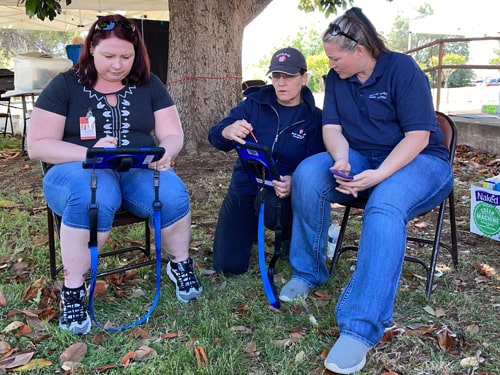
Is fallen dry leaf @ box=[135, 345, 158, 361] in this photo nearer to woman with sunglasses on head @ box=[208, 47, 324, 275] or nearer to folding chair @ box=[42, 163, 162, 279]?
folding chair @ box=[42, 163, 162, 279]

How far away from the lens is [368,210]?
7.11 ft

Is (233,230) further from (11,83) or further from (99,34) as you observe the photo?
(11,83)

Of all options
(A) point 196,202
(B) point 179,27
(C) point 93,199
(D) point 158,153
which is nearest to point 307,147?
(D) point 158,153

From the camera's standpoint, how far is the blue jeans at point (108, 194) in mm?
2285

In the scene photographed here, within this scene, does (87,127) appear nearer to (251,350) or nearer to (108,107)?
(108,107)

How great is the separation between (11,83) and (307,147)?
7508 millimetres

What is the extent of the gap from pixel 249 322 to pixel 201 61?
367 cm

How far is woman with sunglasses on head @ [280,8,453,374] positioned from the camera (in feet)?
6.83

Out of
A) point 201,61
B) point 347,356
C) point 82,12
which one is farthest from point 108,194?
point 82,12

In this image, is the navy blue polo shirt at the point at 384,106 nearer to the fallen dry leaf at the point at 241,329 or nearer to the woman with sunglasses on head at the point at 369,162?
the woman with sunglasses on head at the point at 369,162

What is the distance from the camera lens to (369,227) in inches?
82.7

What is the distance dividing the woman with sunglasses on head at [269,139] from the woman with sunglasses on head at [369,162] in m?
0.16

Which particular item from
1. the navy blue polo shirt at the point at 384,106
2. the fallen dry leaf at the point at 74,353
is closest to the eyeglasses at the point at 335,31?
the navy blue polo shirt at the point at 384,106

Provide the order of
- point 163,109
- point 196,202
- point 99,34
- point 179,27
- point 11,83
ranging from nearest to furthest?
point 99,34
point 163,109
point 196,202
point 179,27
point 11,83
